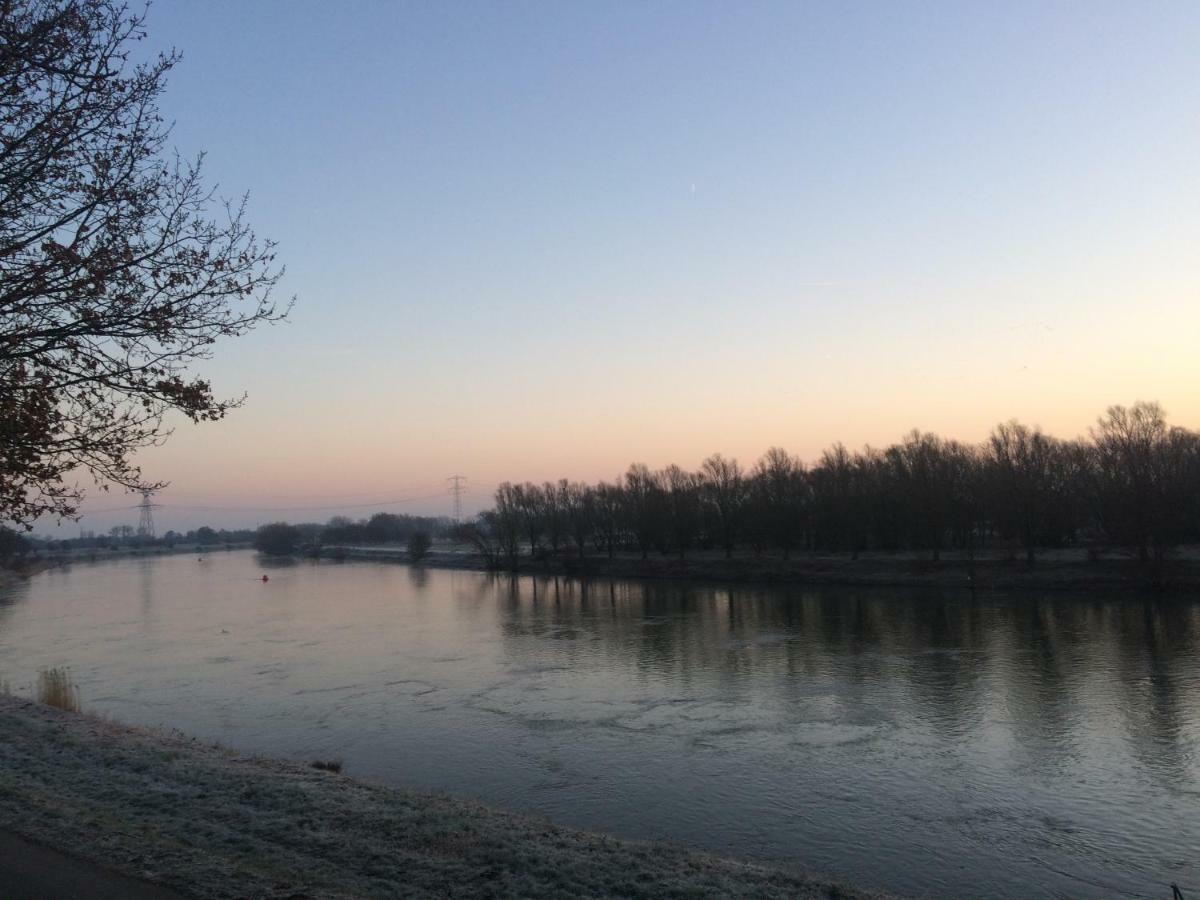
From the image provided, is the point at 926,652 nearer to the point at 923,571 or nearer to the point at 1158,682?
the point at 1158,682

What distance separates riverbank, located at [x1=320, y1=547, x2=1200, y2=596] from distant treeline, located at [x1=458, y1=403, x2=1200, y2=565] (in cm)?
137

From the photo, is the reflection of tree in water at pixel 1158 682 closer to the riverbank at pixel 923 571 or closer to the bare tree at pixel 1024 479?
the riverbank at pixel 923 571

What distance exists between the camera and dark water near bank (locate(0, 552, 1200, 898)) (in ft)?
33.0

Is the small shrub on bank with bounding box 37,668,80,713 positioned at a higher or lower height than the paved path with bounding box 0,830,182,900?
lower

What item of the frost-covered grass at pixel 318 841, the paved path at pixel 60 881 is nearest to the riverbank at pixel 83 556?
the frost-covered grass at pixel 318 841

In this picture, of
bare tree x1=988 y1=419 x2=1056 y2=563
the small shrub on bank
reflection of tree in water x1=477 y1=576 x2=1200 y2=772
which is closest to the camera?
reflection of tree in water x1=477 y1=576 x2=1200 y2=772

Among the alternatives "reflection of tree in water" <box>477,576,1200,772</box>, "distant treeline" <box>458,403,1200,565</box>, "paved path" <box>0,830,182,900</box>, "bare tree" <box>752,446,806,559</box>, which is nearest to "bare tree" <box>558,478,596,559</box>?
"distant treeline" <box>458,403,1200,565</box>

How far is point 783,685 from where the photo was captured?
1900 cm

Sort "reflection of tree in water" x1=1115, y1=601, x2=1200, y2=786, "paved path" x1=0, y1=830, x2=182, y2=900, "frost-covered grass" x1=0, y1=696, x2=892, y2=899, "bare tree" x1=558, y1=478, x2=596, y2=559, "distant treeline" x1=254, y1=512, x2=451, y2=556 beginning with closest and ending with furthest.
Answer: "paved path" x1=0, y1=830, x2=182, y2=900 < "frost-covered grass" x1=0, y1=696, x2=892, y2=899 < "reflection of tree in water" x1=1115, y1=601, x2=1200, y2=786 < "bare tree" x1=558, y1=478, x2=596, y2=559 < "distant treeline" x1=254, y1=512, x2=451, y2=556

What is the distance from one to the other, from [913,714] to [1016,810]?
497 cm

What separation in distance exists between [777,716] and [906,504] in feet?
120

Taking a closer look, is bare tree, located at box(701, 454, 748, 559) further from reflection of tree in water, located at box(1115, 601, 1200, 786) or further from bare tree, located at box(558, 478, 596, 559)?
reflection of tree in water, located at box(1115, 601, 1200, 786)

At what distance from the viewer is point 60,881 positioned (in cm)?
537

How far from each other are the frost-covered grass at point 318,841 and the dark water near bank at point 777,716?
2.47 m
